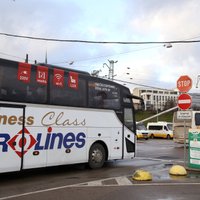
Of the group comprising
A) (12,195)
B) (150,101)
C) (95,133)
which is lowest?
(12,195)

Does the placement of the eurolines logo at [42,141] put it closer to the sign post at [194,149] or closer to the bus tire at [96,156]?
the bus tire at [96,156]

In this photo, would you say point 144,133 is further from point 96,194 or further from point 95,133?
point 96,194

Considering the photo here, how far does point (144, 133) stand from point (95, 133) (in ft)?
106

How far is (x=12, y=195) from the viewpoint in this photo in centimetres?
898

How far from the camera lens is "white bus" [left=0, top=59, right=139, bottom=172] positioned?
35.4 feet

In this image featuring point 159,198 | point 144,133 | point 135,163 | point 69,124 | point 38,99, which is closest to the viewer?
point 159,198

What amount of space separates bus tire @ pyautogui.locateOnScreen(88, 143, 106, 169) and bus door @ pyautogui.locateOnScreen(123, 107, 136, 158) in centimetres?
131

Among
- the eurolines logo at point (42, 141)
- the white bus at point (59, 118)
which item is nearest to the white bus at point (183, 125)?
the white bus at point (59, 118)

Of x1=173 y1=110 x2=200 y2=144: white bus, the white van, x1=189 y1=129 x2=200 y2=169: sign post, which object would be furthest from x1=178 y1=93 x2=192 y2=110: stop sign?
the white van

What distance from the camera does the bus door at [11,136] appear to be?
34.6 ft

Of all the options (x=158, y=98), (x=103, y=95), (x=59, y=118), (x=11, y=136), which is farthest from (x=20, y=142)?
(x=158, y=98)

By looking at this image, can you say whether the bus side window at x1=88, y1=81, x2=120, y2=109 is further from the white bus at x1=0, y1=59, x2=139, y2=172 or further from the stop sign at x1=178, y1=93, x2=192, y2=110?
the stop sign at x1=178, y1=93, x2=192, y2=110

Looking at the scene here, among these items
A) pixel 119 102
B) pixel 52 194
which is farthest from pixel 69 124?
pixel 52 194

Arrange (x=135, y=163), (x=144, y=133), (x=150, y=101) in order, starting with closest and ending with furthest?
(x=135, y=163)
(x=144, y=133)
(x=150, y=101)
